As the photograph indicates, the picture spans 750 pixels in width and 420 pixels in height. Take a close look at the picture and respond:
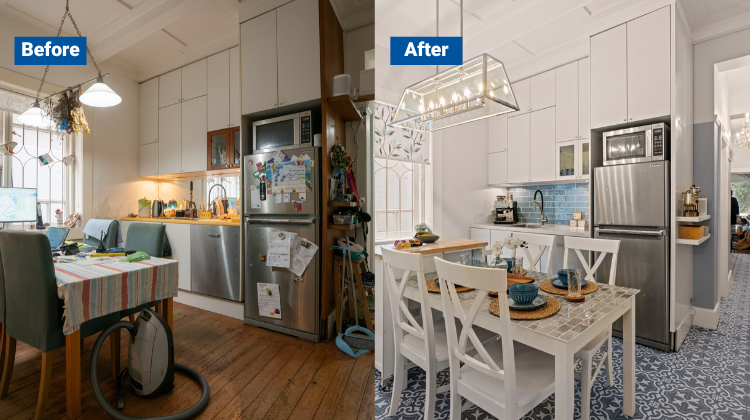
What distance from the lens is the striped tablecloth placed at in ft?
1.18

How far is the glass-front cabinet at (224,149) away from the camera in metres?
0.34

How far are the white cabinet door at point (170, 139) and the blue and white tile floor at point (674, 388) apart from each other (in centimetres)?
148

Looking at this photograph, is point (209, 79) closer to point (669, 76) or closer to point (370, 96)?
point (370, 96)

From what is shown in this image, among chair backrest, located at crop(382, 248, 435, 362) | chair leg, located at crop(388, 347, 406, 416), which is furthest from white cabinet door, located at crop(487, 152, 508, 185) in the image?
chair leg, located at crop(388, 347, 406, 416)

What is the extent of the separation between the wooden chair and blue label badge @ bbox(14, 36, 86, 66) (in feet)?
0.58

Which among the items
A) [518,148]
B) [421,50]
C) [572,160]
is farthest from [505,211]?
[421,50]

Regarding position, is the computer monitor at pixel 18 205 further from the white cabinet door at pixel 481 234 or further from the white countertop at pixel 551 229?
the white cabinet door at pixel 481 234

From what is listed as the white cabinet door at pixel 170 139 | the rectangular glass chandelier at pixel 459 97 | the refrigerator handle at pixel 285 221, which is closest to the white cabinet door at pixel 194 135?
the white cabinet door at pixel 170 139

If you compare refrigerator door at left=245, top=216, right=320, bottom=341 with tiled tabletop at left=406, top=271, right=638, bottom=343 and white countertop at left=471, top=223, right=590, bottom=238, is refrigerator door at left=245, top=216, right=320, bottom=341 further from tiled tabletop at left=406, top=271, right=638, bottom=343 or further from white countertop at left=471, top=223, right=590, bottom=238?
white countertop at left=471, top=223, right=590, bottom=238

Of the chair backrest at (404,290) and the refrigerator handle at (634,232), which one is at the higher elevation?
the refrigerator handle at (634,232)

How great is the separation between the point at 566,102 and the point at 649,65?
0.77 meters

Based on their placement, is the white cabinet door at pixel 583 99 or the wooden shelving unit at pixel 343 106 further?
the white cabinet door at pixel 583 99

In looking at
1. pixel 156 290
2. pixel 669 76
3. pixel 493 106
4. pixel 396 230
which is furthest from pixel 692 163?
pixel 156 290

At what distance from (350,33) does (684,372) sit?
8.35ft
